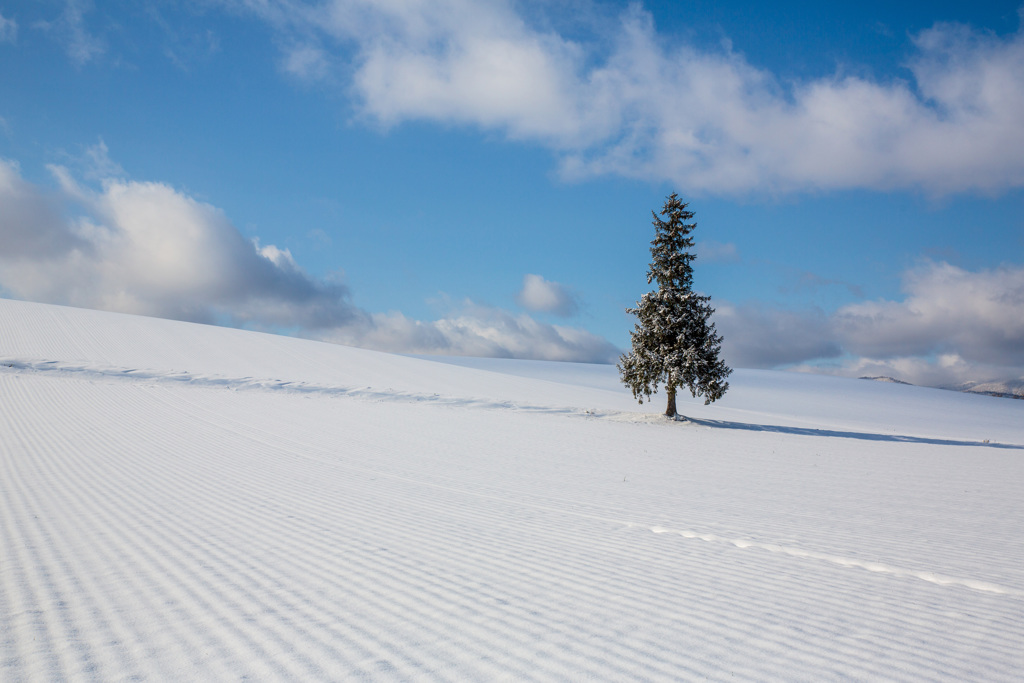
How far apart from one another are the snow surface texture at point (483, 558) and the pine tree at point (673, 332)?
8.09 metres

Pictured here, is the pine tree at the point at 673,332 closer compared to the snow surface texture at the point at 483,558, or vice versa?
the snow surface texture at the point at 483,558

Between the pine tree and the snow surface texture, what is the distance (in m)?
8.09

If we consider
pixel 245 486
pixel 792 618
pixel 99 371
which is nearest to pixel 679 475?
pixel 792 618

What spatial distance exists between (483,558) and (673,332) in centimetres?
2100

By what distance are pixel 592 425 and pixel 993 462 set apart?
13.4 meters

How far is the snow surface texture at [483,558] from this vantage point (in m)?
3.49

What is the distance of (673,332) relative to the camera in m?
24.5

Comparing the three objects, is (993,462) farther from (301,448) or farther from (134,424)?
(134,424)

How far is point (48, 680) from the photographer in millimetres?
3064

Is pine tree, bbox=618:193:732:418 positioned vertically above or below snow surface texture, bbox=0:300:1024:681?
above

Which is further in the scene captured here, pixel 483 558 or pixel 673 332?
pixel 673 332

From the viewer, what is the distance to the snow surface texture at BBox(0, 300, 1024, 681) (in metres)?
3.49

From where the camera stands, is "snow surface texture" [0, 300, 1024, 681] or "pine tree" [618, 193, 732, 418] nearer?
"snow surface texture" [0, 300, 1024, 681]

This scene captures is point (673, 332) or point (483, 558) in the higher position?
point (673, 332)
